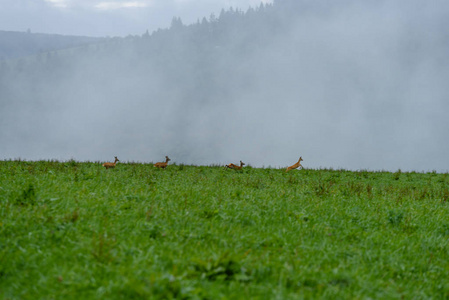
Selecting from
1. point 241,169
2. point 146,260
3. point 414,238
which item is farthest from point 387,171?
point 146,260

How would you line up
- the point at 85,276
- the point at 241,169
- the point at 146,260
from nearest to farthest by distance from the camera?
1. the point at 85,276
2. the point at 146,260
3. the point at 241,169

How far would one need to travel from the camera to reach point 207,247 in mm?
6695

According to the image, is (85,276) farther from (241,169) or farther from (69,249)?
(241,169)

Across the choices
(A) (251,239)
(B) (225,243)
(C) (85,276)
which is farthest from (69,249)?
(A) (251,239)

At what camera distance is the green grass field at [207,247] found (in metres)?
5.24

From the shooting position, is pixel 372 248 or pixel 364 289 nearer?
pixel 364 289

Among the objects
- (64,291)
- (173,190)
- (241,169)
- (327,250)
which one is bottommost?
(64,291)

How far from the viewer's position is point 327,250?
6996mm

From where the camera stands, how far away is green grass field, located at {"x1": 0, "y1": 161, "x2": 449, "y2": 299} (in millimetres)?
5238

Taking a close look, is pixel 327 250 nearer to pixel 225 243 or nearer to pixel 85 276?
pixel 225 243

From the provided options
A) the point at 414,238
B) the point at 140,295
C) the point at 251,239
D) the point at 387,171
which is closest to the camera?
the point at 140,295

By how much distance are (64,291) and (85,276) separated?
0.38 meters

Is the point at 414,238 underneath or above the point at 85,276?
above

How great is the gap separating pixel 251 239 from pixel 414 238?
3737 mm
